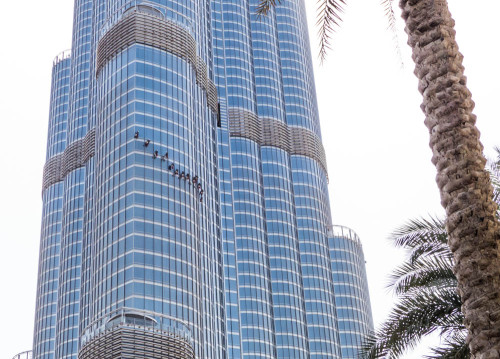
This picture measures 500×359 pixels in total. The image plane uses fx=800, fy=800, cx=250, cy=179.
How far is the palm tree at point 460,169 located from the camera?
13688mm

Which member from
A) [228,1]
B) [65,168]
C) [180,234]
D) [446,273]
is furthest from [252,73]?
[446,273]

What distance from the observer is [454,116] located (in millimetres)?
15227

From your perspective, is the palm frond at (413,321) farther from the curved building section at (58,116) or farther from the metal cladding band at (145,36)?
the curved building section at (58,116)

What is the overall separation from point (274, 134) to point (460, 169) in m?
166

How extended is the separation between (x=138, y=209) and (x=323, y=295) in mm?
55816

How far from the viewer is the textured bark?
1369 centimetres

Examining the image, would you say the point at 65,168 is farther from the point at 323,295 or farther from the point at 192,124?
the point at 323,295

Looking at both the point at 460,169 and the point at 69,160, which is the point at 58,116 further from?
the point at 460,169

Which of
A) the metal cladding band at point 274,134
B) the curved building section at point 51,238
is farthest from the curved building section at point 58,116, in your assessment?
the metal cladding band at point 274,134

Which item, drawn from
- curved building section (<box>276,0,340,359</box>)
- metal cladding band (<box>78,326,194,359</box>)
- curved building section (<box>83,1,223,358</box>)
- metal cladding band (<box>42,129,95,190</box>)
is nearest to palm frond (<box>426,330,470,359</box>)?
metal cladding band (<box>78,326,194,359</box>)

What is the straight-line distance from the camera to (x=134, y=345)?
10456 cm

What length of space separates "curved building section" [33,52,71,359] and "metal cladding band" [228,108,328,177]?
136 ft

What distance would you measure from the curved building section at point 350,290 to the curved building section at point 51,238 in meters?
57.9

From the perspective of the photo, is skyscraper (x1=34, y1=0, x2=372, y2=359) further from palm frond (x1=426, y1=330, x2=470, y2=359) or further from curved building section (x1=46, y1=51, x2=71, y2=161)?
palm frond (x1=426, y1=330, x2=470, y2=359)
